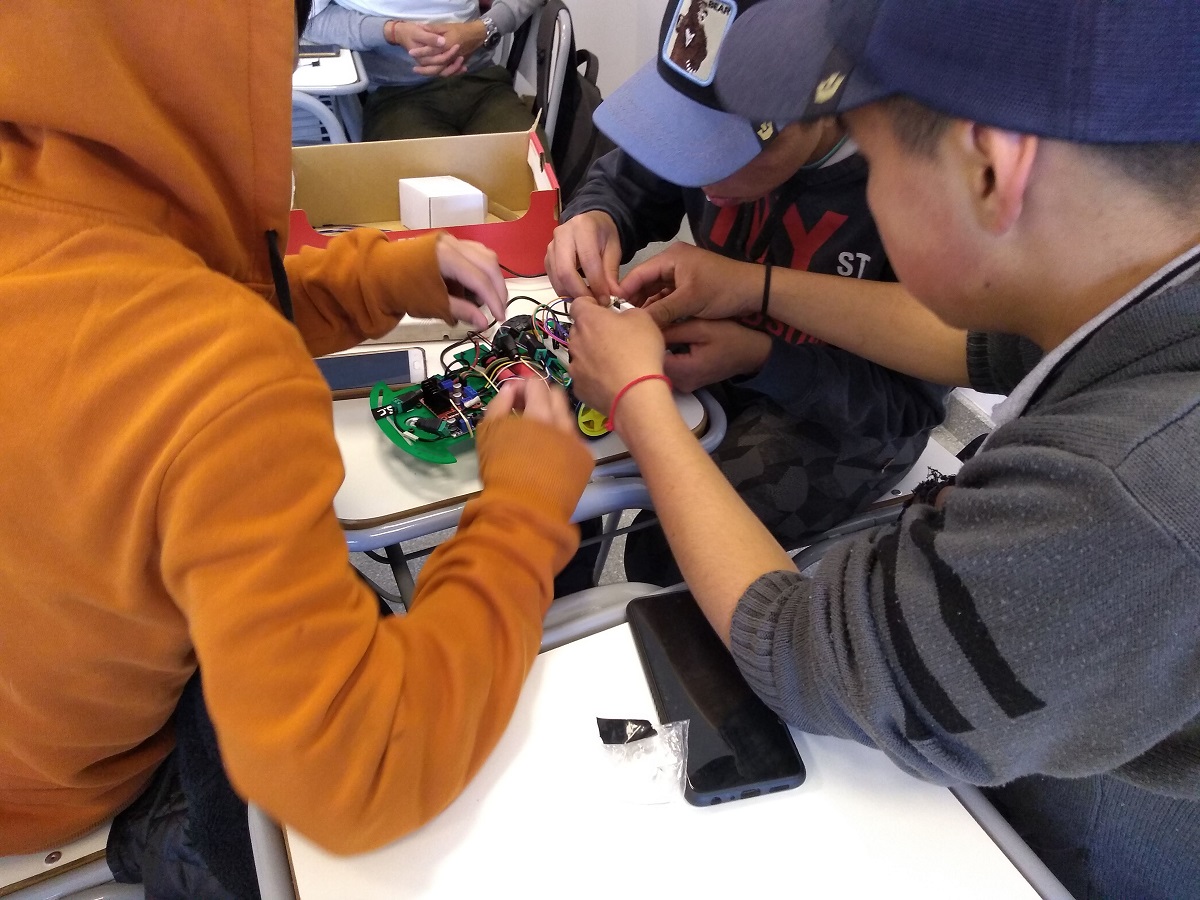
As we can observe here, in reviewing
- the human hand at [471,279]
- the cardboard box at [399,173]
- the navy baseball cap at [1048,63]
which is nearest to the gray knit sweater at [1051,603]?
the navy baseball cap at [1048,63]

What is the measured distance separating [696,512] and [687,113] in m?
0.50

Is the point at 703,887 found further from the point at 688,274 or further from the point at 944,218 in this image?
the point at 688,274

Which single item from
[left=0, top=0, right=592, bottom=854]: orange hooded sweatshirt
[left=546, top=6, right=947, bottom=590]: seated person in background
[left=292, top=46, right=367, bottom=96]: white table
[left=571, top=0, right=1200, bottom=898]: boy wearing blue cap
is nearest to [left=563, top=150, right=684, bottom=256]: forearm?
[left=546, top=6, right=947, bottom=590]: seated person in background

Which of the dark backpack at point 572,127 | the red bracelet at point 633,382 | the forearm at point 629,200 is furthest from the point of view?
the dark backpack at point 572,127

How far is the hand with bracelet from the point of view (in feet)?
2.59

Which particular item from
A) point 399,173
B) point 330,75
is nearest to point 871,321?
point 399,173

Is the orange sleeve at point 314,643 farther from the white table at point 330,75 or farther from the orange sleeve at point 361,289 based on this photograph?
the white table at point 330,75

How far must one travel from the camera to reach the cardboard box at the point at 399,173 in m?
1.42

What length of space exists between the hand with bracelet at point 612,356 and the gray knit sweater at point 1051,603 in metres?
0.32

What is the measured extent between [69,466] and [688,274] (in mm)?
736

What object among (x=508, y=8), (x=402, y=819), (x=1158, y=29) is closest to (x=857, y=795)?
(x=402, y=819)

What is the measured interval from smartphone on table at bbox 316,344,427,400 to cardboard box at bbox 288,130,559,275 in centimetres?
42

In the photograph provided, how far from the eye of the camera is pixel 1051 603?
405mm

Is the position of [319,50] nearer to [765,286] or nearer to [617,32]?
[617,32]
